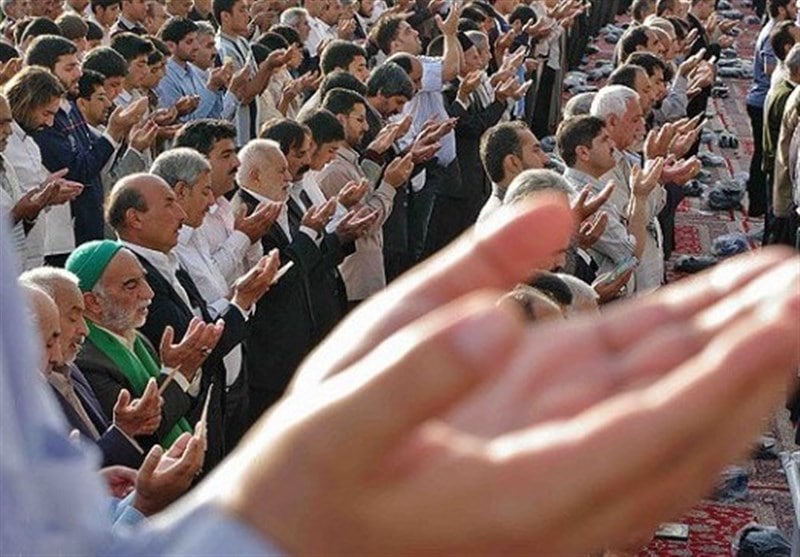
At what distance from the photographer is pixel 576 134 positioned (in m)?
6.28

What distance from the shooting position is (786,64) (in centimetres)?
920

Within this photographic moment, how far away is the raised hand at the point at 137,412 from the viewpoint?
3.63 metres

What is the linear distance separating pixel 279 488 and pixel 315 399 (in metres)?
0.04

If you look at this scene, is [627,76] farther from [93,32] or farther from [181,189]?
[181,189]

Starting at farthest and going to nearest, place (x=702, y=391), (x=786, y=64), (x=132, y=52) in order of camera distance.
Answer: (x=786, y=64), (x=132, y=52), (x=702, y=391)

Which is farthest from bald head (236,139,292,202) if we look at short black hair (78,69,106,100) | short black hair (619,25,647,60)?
short black hair (619,25,647,60)

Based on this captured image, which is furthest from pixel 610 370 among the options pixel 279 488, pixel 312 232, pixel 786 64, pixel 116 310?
pixel 786 64

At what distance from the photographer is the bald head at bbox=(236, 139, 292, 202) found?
5691 mm

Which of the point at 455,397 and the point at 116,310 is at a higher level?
the point at 455,397

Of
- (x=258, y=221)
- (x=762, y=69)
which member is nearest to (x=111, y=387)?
(x=258, y=221)

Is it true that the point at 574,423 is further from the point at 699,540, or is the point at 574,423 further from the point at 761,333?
the point at 699,540

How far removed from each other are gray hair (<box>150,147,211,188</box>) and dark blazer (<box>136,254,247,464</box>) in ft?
1.23

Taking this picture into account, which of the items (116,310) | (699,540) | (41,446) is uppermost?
(41,446)

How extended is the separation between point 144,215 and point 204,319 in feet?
1.28
